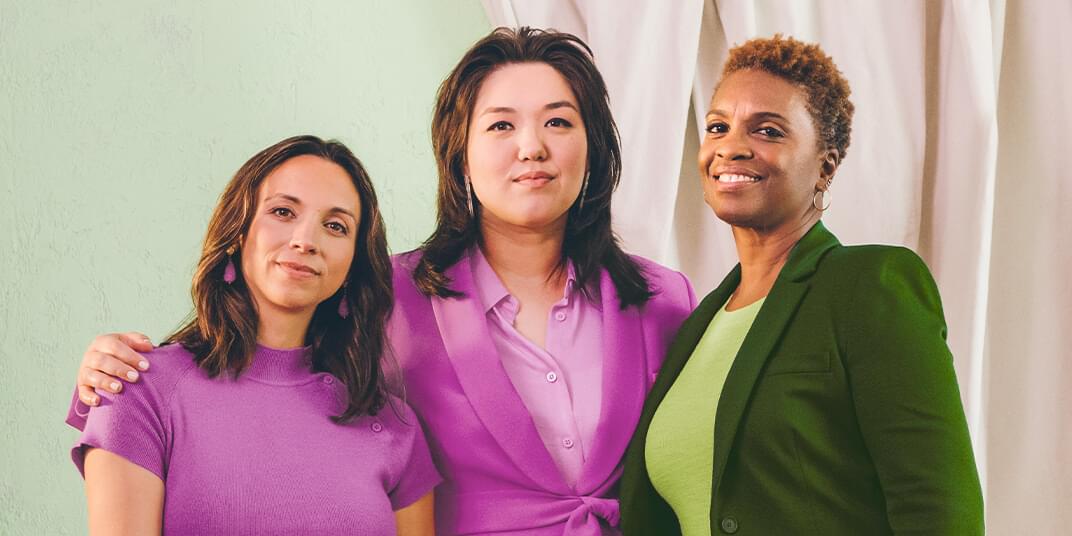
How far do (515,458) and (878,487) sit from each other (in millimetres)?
493

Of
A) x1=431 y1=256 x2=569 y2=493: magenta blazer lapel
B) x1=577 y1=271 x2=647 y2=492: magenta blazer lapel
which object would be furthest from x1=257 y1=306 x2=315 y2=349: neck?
x1=577 y1=271 x2=647 y2=492: magenta blazer lapel

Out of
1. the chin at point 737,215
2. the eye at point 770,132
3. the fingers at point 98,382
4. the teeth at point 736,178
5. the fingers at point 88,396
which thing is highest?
the eye at point 770,132

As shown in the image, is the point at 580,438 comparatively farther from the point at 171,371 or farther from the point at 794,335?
the point at 171,371

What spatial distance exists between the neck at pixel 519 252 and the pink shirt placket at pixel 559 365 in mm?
26

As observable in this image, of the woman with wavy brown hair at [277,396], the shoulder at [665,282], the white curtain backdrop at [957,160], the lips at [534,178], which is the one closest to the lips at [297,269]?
the woman with wavy brown hair at [277,396]

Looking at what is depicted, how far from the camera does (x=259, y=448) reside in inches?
55.8

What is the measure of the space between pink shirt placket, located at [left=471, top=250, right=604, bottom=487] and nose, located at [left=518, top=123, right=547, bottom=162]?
0.67 feet

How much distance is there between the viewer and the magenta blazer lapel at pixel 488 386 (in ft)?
5.12

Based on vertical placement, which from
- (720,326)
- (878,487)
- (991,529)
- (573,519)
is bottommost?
(991,529)

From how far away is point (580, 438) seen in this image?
5.29 ft

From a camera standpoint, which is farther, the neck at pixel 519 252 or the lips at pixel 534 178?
the neck at pixel 519 252

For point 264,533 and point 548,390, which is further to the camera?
point 548,390

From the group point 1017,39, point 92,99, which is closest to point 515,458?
point 92,99

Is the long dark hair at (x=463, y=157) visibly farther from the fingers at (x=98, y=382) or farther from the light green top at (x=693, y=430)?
the fingers at (x=98, y=382)
